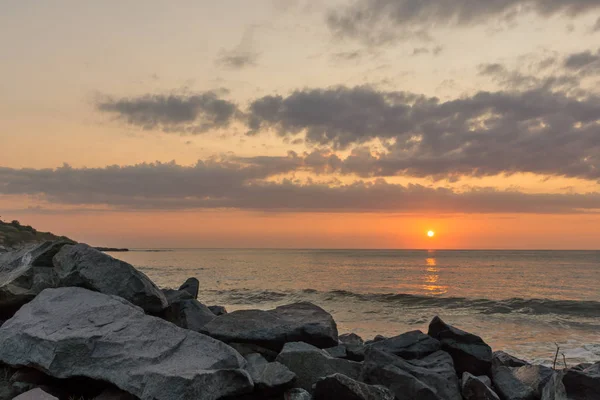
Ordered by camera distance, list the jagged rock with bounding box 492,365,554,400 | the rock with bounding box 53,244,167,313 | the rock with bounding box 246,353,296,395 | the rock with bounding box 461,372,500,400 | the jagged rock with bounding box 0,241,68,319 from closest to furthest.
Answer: the rock with bounding box 246,353,296,395
the rock with bounding box 461,372,500,400
the jagged rock with bounding box 492,365,554,400
the rock with bounding box 53,244,167,313
the jagged rock with bounding box 0,241,68,319

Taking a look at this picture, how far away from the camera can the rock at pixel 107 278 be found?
9.82 metres

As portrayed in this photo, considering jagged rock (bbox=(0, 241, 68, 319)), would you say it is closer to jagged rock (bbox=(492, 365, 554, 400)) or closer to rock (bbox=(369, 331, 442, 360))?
rock (bbox=(369, 331, 442, 360))

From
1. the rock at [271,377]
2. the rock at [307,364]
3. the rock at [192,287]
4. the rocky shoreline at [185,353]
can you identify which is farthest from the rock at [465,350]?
the rock at [192,287]

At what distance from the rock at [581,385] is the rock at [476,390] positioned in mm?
1417

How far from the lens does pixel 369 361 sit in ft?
29.9

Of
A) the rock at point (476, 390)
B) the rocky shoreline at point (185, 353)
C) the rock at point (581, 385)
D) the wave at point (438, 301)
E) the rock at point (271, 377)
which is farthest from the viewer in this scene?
the wave at point (438, 301)

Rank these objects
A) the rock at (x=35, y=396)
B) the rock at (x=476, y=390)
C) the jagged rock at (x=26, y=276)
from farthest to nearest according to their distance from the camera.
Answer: the jagged rock at (x=26, y=276) < the rock at (x=476, y=390) < the rock at (x=35, y=396)

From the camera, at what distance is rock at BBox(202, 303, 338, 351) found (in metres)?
9.92

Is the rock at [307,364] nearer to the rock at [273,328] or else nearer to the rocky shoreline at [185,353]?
the rocky shoreline at [185,353]

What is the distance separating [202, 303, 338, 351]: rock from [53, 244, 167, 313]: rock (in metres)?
1.36

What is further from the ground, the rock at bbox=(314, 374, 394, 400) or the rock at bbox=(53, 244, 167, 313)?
the rock at bbox=(53, 244, 167, 313)

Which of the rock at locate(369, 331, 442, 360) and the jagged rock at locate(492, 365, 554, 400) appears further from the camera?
the rock at locate(369, 331, 442, 360)

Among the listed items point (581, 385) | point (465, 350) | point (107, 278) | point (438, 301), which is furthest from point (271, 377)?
point (438, 301)

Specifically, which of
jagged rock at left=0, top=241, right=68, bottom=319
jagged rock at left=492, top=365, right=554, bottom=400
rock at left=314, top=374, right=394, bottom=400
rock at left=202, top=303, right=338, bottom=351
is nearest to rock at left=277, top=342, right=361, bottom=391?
rock at left=314, top=374, right=394, bottom=400
